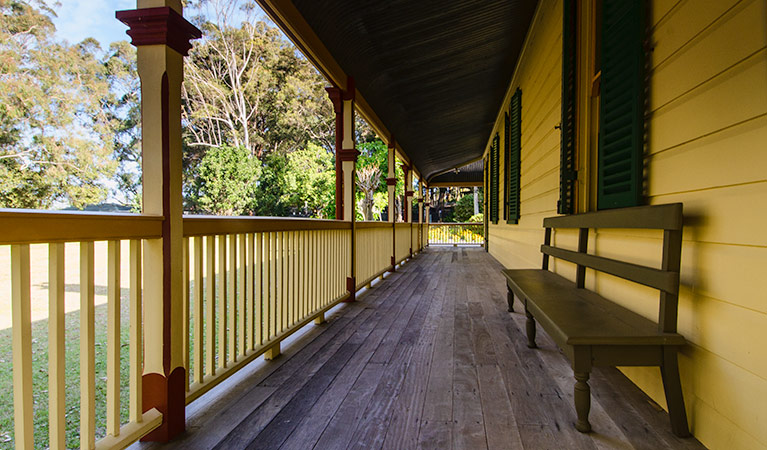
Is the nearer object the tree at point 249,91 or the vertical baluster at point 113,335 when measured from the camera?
the vertical baluster at point 113,335

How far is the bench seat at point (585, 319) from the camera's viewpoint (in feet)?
4.45

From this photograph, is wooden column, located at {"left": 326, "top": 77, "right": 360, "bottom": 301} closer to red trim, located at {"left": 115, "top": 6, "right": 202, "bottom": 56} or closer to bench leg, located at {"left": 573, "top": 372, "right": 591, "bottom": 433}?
red trim, located at {"left": 115, "top": 6, "right": 202, "bottom": 56}

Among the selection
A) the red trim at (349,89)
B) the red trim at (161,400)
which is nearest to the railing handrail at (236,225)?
the red trim at (161,400)

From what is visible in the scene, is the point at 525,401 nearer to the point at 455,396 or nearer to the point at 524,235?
the point at 455,396

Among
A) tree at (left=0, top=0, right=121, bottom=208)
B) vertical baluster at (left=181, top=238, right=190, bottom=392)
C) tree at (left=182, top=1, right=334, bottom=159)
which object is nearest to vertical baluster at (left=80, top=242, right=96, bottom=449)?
vertical baluster at (left=181, top=238, right=190, bottom=392)

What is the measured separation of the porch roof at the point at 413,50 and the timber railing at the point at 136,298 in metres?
1.53

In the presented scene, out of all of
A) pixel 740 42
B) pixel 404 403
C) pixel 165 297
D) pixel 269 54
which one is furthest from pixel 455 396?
pixel 269 54

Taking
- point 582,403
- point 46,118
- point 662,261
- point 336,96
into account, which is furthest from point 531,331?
point 46,118

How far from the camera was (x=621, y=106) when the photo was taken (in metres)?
1.92

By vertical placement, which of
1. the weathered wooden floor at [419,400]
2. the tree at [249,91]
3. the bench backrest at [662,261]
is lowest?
the weathered wooden floor at [419,400]

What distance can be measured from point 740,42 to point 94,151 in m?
10.7

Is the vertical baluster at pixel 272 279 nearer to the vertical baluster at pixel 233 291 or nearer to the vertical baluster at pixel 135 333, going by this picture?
the vertical baluster at pixel 233 291

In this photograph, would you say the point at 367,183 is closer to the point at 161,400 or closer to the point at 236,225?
the point at 236,225

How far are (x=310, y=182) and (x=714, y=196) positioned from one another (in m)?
14.6
